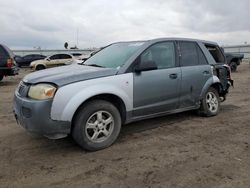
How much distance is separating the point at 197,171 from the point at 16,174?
2256 millimetres

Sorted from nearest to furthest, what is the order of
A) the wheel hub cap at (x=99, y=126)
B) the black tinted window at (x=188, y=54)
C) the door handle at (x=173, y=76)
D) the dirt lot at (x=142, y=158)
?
the dirt lot at (x=142, y=158) < the wheel hub cap at (x=99, y=126) < the door handle at (x=173, y=76) < the black tinted window at (x=188, y=54)

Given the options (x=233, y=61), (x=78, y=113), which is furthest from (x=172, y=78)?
(x=233, y=61)

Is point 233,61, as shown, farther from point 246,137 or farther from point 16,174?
point 16,174

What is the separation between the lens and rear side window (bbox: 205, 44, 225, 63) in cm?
691

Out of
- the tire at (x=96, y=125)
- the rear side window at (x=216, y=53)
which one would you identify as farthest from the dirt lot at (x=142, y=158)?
the rear side window at (x=216, y=53)

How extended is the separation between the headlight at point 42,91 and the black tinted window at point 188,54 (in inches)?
109

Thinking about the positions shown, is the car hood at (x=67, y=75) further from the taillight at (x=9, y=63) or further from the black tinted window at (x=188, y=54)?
the taillight at (x=9, y=63)

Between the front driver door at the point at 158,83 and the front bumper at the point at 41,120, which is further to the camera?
the front driver door at the point at 158,83

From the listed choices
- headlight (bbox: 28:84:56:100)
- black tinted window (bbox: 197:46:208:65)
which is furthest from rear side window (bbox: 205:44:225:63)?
headlight (bbox: 28:84:56:100)

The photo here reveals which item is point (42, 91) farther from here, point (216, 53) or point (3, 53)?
point (3, 53)

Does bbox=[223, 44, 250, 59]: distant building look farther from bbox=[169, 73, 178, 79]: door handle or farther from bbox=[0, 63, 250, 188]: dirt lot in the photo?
bbox=[169, 73, 178, 79]: door handle

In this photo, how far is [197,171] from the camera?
3.83m

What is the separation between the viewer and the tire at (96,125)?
4406 millimetres

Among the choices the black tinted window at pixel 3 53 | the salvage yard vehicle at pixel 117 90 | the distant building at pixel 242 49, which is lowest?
the salvage yard vehicle at pixel 117 90
